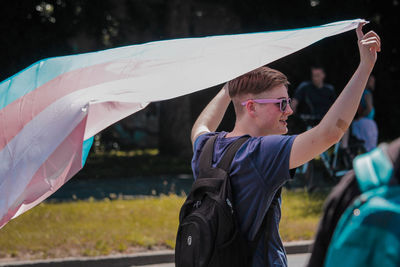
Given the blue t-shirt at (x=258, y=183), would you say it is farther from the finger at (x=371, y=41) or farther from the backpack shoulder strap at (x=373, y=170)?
the backpack shoulder strap at (x=373, y=170)

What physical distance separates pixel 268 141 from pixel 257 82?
394mm

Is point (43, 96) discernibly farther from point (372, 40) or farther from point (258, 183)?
point (372, 40)

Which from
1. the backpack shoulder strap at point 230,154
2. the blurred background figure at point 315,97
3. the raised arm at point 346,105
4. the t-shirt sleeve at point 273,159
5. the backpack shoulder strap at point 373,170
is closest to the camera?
the backpack shoulder strap at point 373,170

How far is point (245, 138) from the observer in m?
3.02

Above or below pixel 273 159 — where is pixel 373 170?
above

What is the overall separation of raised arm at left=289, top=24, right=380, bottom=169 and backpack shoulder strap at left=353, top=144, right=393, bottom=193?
0.96 meters

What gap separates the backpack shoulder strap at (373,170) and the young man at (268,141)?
97cm

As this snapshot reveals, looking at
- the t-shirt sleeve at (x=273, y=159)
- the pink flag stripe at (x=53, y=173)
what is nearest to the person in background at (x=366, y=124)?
the t-shirt sleeve at (x=273, y=159)

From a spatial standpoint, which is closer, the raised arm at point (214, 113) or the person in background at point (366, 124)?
the raised arm at point (214, 113)

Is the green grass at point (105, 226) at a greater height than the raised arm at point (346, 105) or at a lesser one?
lesser

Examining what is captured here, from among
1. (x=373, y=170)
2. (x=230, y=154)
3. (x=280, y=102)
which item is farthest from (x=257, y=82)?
(x=373, y=170)

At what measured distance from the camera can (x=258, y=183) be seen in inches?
112

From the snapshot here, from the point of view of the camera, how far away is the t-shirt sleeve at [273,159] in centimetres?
276

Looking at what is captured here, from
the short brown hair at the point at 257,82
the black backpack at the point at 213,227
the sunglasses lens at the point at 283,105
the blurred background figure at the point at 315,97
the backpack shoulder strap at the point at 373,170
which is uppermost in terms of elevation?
the backpack shoulder strap at the point at 373,170
